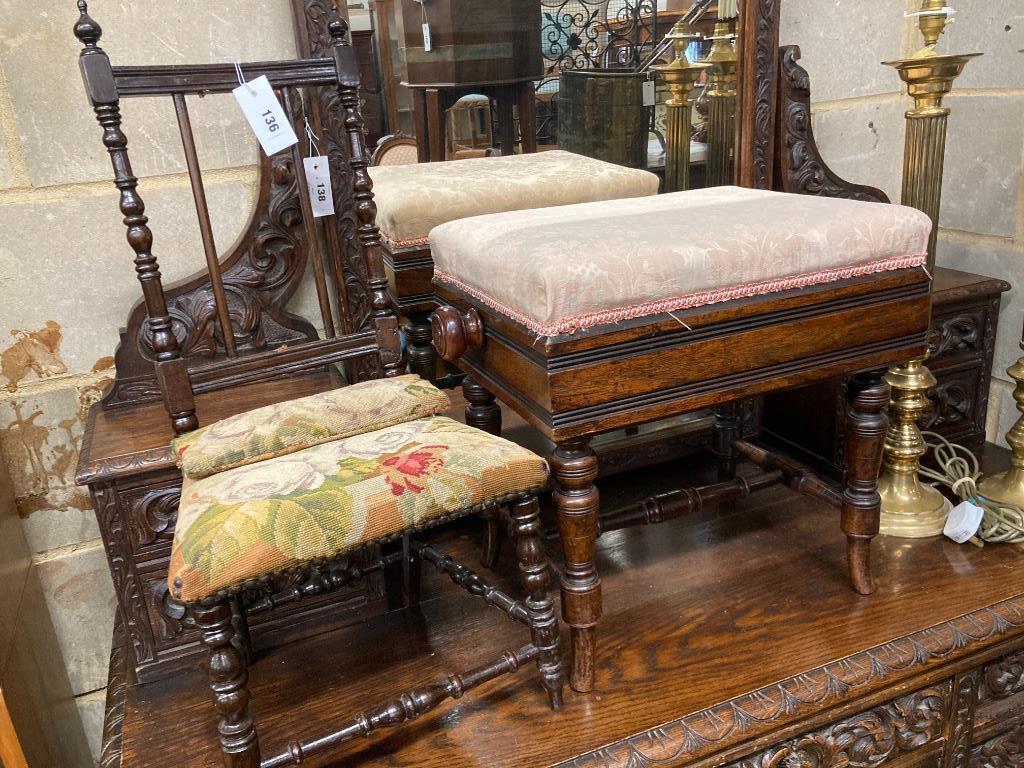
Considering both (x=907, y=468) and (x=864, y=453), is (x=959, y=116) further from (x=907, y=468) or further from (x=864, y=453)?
(x=864, y=453)

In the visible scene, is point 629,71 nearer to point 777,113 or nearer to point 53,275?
point 777,113

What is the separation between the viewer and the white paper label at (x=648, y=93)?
4.52 feet

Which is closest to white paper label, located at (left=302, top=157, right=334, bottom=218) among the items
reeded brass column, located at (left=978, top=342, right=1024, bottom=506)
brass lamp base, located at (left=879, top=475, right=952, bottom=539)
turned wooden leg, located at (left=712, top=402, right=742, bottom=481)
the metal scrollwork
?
the metal scrollwork

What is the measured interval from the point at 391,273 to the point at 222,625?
1.95 feet

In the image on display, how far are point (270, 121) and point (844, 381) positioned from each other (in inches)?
39.4

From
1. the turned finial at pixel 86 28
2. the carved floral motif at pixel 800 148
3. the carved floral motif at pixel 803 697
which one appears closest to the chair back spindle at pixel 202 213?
the turned finial at pixel 86 28

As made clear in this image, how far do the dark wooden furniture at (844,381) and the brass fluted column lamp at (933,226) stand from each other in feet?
0.41

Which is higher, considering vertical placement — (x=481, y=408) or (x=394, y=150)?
(x=394, y=150)

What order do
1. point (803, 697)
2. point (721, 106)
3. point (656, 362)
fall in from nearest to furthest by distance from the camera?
point (656, 362)
point (803, 697)
point (721, 106)

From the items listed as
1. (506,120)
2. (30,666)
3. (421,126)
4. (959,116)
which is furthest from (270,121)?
(959,116)

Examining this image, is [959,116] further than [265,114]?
Yes

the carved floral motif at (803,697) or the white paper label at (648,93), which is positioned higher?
the white paper label at (648,93)

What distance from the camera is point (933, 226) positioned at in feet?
4.28

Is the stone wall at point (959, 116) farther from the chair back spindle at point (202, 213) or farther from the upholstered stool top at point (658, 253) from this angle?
the chair back spindle at point (202, 213)
